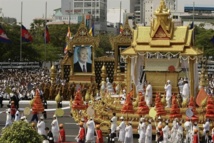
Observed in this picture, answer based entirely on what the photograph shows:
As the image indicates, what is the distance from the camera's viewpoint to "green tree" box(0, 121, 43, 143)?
15.0m

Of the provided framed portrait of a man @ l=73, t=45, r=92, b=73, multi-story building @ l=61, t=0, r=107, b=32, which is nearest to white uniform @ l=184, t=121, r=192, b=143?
framed portrait of a man @ l=73, t=45, r=92, b=73

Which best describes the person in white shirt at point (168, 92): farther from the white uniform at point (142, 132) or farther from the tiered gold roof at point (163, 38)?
the white uniform at point (142, 132)

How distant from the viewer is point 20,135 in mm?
15078

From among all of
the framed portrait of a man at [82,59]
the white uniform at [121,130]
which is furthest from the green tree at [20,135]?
the framed portrait of a man at [82,59]

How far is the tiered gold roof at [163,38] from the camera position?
28844 millimetres

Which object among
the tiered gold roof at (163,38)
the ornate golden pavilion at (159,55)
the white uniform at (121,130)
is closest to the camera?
the white uniform at (121,130)

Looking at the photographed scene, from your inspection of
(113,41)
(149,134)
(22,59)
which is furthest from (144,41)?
(22,59)

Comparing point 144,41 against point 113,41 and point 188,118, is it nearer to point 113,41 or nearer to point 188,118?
point 188,118

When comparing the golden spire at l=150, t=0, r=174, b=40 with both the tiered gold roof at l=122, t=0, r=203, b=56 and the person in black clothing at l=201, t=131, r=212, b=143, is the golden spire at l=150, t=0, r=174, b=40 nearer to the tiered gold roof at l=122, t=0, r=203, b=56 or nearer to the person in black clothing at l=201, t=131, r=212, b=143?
the tiered gold roof at l=122, t=0, r=203, b=56

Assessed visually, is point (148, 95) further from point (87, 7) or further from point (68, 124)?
point (87, 7)

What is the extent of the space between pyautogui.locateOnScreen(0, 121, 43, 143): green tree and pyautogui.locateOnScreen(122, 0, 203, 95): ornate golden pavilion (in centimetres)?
1420

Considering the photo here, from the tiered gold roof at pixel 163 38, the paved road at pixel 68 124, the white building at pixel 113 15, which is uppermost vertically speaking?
the white building at pixel 113 15

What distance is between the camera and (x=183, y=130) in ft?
80.1

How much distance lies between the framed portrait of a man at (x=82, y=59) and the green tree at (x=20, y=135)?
1165 inches
